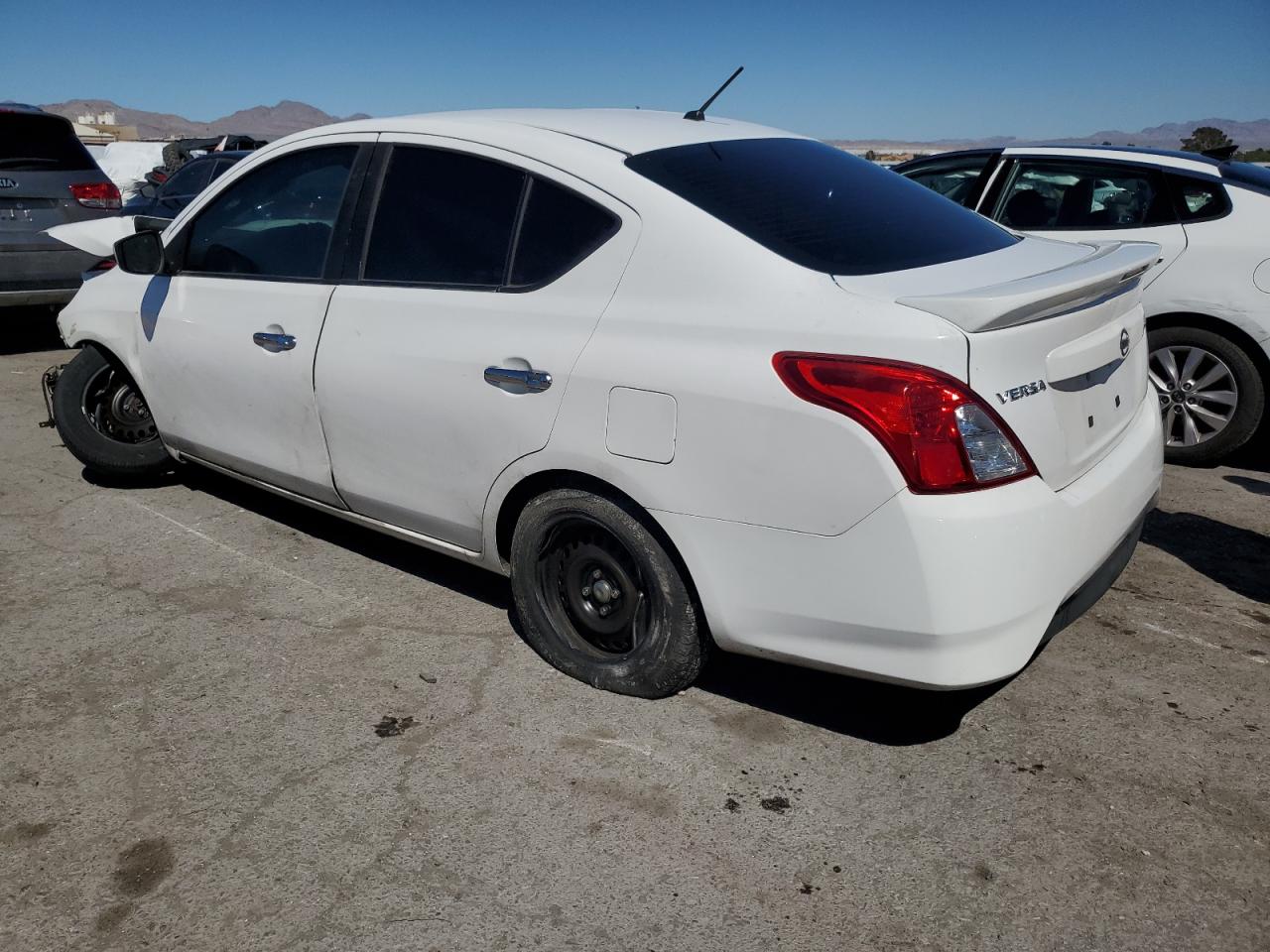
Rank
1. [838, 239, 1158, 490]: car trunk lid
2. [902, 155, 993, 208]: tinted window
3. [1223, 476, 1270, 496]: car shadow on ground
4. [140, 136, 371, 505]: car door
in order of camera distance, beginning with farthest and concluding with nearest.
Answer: [902, 155, 993, 208]: tinted window → [1223, 476, 1270, 496]: car shadow on ground → [140, 136, 371, 505]: car door → [838, 239, 1158, 490]: car trunk lid

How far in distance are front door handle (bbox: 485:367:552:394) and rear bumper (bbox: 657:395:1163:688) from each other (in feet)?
1.73

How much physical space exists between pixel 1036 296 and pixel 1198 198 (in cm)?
371

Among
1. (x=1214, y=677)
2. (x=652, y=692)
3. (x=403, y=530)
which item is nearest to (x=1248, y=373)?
(x=1214, y=677)

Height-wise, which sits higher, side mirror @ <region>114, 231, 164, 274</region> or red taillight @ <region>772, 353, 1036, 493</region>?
side mirror @ <region>114, 231, 164, 274</region>

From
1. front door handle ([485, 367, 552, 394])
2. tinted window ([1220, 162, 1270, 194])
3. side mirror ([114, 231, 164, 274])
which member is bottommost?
front door handle ([485, 367, 552, 394])

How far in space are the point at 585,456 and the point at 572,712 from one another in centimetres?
79

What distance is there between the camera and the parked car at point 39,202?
771 centimetres

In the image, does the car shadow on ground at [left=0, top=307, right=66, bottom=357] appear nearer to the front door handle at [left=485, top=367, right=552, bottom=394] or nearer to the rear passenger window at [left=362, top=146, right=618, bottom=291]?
the rear passenger window at [left=362, top=146, right=618, bottom=291]

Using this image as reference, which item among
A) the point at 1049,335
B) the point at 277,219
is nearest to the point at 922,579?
the point at 1049,335

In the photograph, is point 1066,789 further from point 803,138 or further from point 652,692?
point 803,138

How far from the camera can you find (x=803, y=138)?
146 inches

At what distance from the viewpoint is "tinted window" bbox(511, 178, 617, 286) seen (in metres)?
2.98

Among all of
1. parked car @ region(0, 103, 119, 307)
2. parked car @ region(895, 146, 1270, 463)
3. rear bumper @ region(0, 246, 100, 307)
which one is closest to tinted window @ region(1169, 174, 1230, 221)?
parked car @ region(895, 146, 1270, 463)

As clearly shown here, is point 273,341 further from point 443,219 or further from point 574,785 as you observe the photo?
point 574,785
